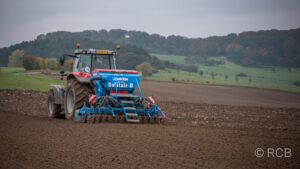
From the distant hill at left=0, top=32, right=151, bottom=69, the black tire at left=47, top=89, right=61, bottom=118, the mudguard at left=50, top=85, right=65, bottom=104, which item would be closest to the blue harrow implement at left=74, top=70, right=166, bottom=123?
the mudguard at left=50, top=85, right=65, bottom=104

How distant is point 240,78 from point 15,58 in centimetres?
4446

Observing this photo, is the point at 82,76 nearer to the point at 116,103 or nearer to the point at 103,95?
the point at 103,95

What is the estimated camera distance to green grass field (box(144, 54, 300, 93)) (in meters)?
53.2

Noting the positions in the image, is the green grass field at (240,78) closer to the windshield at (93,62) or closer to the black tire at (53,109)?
the black tire at (53,109)

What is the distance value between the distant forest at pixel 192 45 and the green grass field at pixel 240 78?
378cm

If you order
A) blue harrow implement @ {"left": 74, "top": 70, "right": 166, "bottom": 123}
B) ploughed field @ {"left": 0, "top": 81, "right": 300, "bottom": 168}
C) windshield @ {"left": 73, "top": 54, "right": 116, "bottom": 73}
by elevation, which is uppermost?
windshield @ {"left": 73, "top": 54, "right": 116, "bottom": 73}

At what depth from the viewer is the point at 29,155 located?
596 cm

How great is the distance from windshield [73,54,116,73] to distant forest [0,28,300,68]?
4329 cm

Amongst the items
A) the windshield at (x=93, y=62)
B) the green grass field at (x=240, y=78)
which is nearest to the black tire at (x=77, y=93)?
the windshield at (x=93, y=62)

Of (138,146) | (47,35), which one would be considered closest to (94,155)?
(138,146)

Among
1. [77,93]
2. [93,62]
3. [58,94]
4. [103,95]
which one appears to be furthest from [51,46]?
[103,95]

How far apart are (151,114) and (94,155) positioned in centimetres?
501

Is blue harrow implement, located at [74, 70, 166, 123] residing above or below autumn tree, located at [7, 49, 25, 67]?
below

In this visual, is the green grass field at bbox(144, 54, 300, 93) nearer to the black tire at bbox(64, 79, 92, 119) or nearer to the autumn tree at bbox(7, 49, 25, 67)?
the autumn tree at bbox(7, 49, 25, 67)
